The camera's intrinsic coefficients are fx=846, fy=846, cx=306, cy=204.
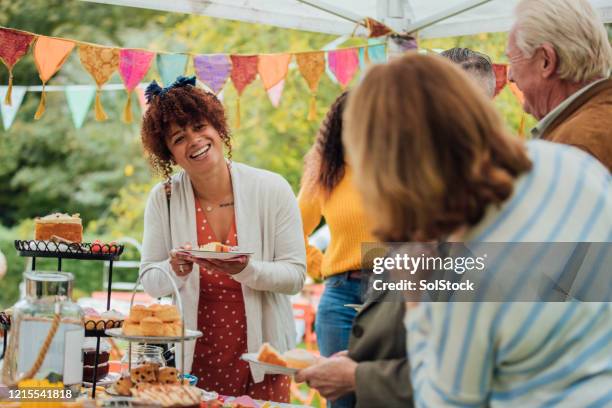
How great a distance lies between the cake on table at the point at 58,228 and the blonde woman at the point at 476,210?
157 cm

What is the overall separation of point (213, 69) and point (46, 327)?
8.27 feet

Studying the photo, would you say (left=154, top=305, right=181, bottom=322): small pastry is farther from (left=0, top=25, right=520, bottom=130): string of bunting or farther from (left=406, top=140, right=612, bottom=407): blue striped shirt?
(left=0, top=25, right=520, bottom=130): string of bunting

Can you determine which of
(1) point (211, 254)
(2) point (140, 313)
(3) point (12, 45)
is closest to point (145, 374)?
(2) point (140, 313)

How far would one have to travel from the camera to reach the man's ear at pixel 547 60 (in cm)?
219

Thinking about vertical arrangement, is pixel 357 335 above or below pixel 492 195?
below

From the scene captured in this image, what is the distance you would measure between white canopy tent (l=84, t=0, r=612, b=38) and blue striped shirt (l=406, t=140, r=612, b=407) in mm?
2769

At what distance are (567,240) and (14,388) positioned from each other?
1.52 meters

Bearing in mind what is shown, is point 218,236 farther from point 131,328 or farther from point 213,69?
point 213,69

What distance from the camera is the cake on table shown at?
105 inches

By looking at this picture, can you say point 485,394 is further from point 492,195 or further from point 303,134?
point 303,134

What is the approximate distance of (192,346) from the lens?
9.37ft

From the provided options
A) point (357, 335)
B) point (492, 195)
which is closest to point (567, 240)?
point (492, 195)

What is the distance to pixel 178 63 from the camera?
4.41 metres

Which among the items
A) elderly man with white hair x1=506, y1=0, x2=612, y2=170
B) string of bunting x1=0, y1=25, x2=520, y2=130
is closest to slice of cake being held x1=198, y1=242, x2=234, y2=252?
elderly man with white hair x1=506, y1=0, x2=612, y2=170
